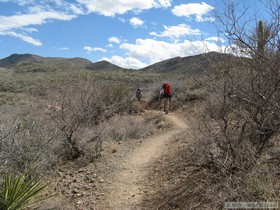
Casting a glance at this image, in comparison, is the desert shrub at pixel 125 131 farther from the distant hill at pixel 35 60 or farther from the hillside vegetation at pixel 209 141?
the distant hill at pixel 35 60

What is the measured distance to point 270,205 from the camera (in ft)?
13.8

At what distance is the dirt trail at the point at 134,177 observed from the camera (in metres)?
6.94

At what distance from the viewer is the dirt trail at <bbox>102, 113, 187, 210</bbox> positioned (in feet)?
22.8

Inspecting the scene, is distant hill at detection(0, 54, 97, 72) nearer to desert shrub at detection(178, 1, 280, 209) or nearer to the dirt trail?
the dirt trail

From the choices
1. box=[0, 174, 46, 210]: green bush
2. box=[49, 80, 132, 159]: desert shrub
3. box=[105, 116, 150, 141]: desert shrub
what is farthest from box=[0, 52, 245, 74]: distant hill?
box=[0, 174, 46, 210]: green bush

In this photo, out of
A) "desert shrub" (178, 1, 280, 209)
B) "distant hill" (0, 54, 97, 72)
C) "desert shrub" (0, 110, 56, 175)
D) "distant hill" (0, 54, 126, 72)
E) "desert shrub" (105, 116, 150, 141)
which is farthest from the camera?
"distant hill" (0, 54, 97, 72)

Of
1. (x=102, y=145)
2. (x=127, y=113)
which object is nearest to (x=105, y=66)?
(x=127, y=113)

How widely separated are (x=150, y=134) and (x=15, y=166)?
604 cm

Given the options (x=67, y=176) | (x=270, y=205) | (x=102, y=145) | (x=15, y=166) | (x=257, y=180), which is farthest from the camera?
(x=102, y=145)

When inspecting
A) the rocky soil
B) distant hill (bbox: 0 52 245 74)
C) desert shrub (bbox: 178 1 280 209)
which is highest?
distant hill (bbox: 0 52 245 74)

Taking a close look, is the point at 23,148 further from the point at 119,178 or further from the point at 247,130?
the point at 247,130

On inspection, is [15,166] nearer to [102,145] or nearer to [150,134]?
[102,145]

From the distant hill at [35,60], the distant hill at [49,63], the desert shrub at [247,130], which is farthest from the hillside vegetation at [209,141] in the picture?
the distant hill at [35,60]

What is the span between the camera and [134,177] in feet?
26.6
